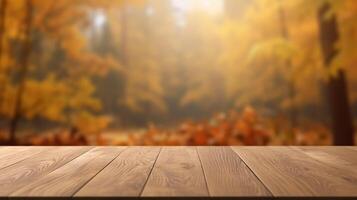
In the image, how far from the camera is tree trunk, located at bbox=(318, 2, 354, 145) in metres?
5.41

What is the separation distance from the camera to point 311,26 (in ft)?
30.4

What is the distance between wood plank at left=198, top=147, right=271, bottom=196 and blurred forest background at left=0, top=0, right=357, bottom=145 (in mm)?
2905

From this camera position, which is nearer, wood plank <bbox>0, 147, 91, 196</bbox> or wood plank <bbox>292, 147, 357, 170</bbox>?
wood plank <bbox>0, 147, 91, 196</bbox>

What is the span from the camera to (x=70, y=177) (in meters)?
1.58

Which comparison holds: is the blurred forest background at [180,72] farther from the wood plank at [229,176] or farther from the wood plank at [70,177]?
the wood plank at [70,177]

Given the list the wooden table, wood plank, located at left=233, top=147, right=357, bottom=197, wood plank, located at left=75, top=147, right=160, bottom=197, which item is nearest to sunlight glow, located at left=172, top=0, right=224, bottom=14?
the wooden table

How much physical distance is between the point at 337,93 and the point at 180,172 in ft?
14.5

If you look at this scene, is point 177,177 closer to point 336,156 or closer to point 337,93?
point 336,156

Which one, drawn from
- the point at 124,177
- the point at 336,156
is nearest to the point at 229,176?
the point at 124,177

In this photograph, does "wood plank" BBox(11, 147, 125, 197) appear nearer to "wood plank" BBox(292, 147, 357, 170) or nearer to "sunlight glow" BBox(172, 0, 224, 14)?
"wood plank" BBox(292, 147, 357, 170)

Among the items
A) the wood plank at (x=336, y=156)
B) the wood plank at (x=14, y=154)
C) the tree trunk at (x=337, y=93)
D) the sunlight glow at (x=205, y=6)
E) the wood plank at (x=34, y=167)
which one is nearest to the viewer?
the wood plank at (x=34, y=167)

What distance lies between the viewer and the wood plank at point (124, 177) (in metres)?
1.33

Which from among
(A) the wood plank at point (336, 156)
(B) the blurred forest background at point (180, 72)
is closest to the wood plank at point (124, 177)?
(A) the wood plank at point (336, 156)

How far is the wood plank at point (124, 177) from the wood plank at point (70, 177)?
41 millimetres
